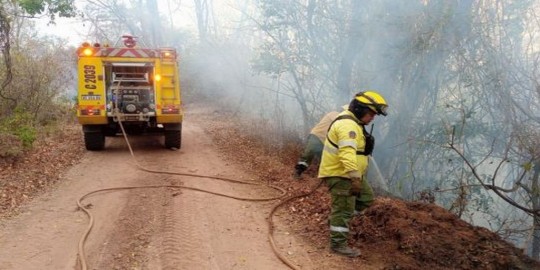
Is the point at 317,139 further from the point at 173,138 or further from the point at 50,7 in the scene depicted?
the point at 50,7

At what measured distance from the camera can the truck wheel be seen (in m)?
9.76

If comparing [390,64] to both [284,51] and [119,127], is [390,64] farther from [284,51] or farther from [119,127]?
[119,127]

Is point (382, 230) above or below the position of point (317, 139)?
below

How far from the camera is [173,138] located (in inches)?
395

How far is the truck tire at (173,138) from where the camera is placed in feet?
32.6

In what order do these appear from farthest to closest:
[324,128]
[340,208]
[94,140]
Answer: [94,140]
[324,128]
[340,208]

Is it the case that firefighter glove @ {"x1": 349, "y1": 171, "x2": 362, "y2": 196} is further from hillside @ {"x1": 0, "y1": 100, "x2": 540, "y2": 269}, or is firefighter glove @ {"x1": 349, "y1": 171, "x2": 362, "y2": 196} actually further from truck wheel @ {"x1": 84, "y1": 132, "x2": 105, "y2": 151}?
truck wheel @ {"x1": 84, "y1": 132, "x2": 105, "y2": 151}

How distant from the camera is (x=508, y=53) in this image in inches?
295

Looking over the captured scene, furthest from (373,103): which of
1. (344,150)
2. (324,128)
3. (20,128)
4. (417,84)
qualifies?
(20,128)

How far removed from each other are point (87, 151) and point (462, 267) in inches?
333

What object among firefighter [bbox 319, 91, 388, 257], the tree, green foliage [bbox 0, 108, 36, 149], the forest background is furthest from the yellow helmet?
the tree

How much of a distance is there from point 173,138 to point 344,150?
6424 mm

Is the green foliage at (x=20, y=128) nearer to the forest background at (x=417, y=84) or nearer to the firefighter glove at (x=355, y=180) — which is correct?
the forest background at (x=417, y=84)

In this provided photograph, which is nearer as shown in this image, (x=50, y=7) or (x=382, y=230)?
(x=382, y=230)
